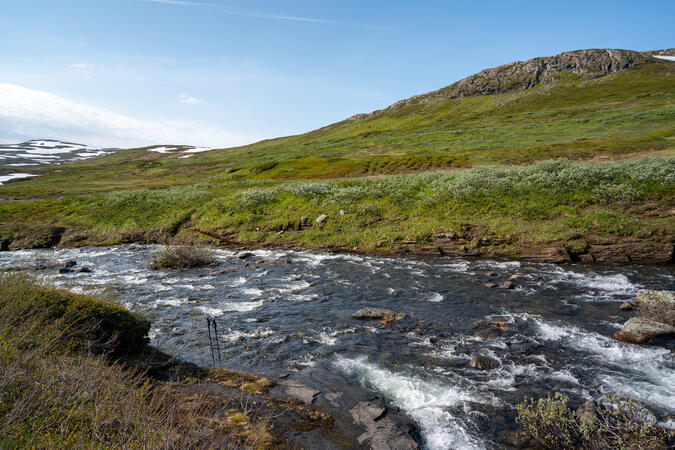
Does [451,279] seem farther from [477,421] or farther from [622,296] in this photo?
[477,421]

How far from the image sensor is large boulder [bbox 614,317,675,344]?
449 inches

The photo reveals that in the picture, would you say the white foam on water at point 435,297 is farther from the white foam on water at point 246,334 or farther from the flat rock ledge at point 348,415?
the flat rock ledge at point 348,415

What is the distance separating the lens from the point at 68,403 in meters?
4.99

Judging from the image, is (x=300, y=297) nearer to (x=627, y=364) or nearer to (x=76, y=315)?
(x=76, y=315)

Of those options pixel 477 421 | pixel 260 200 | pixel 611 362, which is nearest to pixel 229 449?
pixel 477 421

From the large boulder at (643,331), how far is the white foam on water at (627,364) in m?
0.28

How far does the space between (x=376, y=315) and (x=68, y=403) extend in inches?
439

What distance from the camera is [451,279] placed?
63.9 ft

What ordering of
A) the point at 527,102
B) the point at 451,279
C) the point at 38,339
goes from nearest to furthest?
the point at 38,339 < the point at 451,279 < the point at 527,102

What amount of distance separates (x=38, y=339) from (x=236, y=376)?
456 cm

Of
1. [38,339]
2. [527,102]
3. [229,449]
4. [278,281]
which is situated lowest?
[278,281]

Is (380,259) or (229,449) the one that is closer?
(229,449)

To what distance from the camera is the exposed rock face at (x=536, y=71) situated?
145 meters

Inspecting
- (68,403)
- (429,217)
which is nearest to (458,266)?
(429,217)
